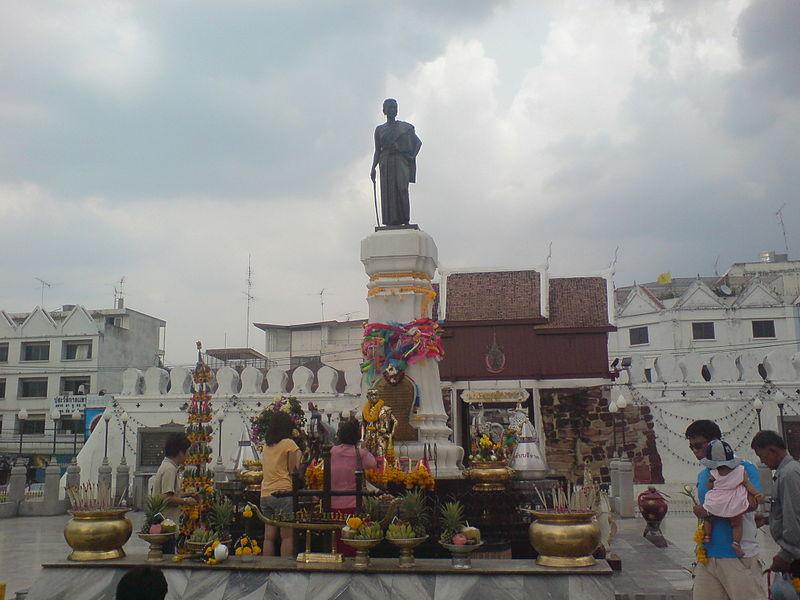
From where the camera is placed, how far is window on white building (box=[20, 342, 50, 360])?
36253mm

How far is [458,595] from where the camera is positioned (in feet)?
16.9

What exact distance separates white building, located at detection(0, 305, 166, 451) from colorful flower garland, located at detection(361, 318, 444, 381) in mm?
28121

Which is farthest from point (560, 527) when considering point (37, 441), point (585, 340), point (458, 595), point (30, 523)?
point (37, 441)

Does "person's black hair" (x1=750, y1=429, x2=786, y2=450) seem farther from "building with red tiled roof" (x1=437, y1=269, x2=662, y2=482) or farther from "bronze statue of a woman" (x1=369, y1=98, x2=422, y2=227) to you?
"building with red tiled roof" (x1=437, y1=269, x2=662, y2=482)

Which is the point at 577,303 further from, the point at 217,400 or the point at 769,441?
the point at 769,441

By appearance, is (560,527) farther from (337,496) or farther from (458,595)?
(337,496)

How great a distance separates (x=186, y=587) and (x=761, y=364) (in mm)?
21773

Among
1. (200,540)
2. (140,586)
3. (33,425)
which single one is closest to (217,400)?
(33,425)

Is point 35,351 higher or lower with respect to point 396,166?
lower

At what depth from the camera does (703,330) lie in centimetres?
3372

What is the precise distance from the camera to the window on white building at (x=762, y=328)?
3325 cm

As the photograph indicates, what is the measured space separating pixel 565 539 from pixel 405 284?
577 cm

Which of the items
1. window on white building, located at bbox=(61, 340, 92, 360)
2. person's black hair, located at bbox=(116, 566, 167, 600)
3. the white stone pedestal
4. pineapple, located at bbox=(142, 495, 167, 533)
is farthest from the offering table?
window on white building, located at bbox=(61, 340, 92, 360)

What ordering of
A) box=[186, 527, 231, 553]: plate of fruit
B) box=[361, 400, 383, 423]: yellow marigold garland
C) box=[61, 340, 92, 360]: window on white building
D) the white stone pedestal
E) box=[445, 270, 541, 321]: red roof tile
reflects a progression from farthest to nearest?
box=[61, 340, 92, 360]: window on white building
box=[445, 270, 541, 321]: red roof tile
the white stone pedestal
box=[361, 400, 383, 423]: yellow marigold garland
box=[186, 527, 231, 553]: plate of fruit
